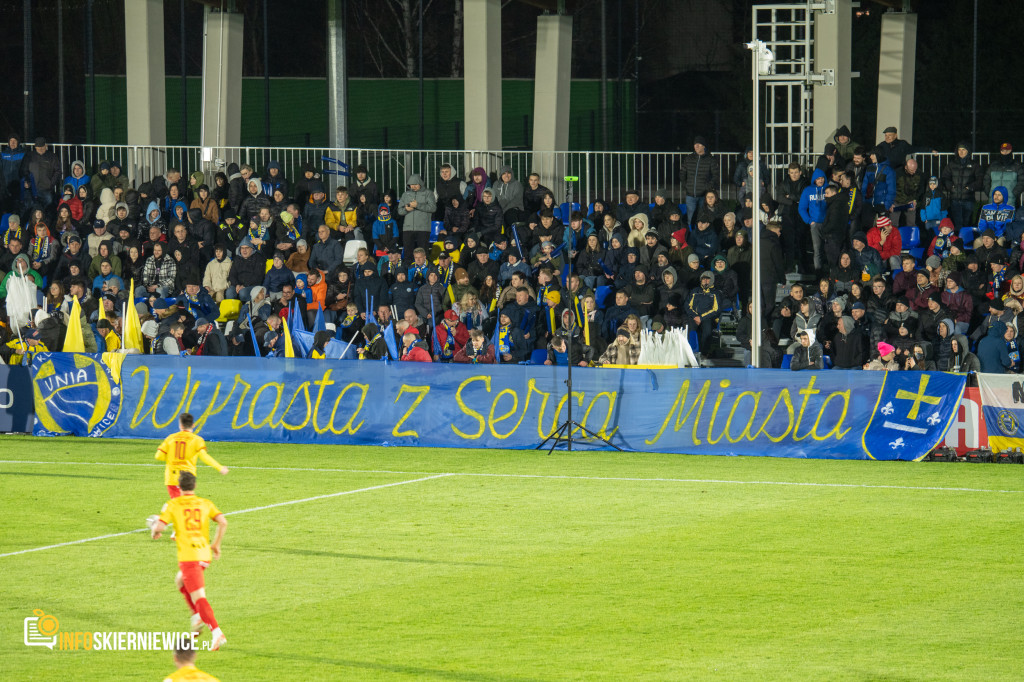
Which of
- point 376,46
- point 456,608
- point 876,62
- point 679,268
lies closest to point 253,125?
point 376,46

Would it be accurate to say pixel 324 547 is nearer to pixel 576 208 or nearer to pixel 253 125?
pixel 576 208

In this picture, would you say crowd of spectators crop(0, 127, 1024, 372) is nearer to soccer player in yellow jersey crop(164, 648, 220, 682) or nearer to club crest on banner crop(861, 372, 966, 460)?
club crest on banner crop(861, 372, 966, 460)

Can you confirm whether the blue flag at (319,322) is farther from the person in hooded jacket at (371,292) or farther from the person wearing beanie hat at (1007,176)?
the person wearing beanie hat at (1007,176)

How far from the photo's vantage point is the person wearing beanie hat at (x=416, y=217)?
90.0 feet

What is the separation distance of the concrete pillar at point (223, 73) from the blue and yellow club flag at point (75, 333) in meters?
9.70

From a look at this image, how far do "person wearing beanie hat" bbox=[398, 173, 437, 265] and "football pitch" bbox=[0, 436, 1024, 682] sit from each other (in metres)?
7.19

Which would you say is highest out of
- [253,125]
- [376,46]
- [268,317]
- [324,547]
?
[376,46]

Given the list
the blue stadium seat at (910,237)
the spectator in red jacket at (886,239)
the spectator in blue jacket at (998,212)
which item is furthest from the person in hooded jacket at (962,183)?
the spectator in red jacket at (886,239)

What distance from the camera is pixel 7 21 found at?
52.1 m

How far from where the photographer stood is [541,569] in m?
13.5

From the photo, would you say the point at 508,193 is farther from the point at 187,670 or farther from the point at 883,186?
the point at 187,670

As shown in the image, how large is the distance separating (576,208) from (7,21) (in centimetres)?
3182

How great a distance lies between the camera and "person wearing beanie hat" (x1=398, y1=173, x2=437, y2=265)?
27.4 metres

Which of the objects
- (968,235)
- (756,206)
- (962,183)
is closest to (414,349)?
(756,206)
